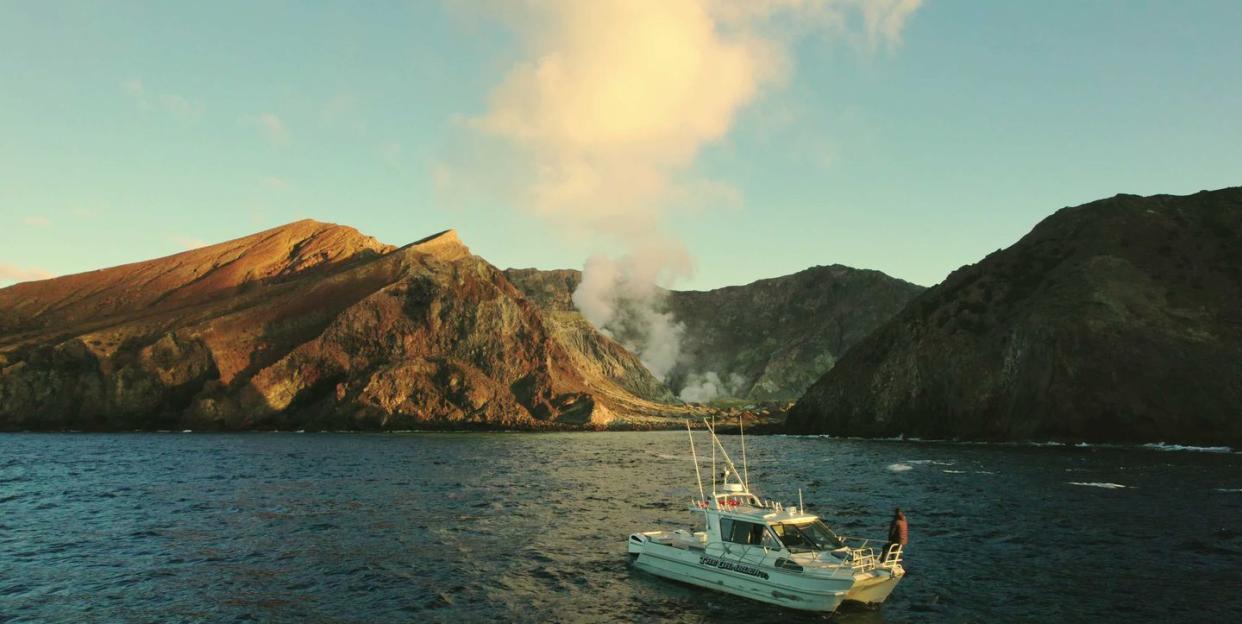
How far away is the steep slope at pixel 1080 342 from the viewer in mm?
105750

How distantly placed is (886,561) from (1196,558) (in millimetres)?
18982

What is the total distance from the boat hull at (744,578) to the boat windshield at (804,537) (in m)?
1.40

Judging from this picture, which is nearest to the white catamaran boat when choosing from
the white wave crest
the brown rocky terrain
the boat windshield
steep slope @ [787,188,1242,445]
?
the boat windshield

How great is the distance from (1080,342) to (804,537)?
109 meters

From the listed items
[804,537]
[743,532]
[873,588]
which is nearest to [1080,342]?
[804,537]

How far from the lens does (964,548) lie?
37.9 meters

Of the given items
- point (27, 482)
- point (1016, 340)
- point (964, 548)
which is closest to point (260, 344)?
point (27, 482)

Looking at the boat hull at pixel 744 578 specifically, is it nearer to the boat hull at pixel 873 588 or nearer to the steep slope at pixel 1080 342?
the boat hull at pixel 873 588

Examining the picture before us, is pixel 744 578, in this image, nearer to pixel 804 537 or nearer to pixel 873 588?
pixel 804 537

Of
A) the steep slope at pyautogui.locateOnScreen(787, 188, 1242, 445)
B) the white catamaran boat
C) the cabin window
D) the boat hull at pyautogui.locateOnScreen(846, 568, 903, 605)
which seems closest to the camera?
the boat hull at pyautogui.locateOnScreen(846, 568, 903, 605)

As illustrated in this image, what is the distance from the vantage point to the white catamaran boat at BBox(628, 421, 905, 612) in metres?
25.8

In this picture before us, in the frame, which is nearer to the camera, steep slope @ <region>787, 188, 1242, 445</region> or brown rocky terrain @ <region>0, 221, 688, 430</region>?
steep slope @ <region>787, 188, 1242, 445</region>

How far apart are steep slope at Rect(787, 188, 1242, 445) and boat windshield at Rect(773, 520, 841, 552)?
102 meters

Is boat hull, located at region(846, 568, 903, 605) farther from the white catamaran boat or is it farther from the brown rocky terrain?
the brown rocky terrain
